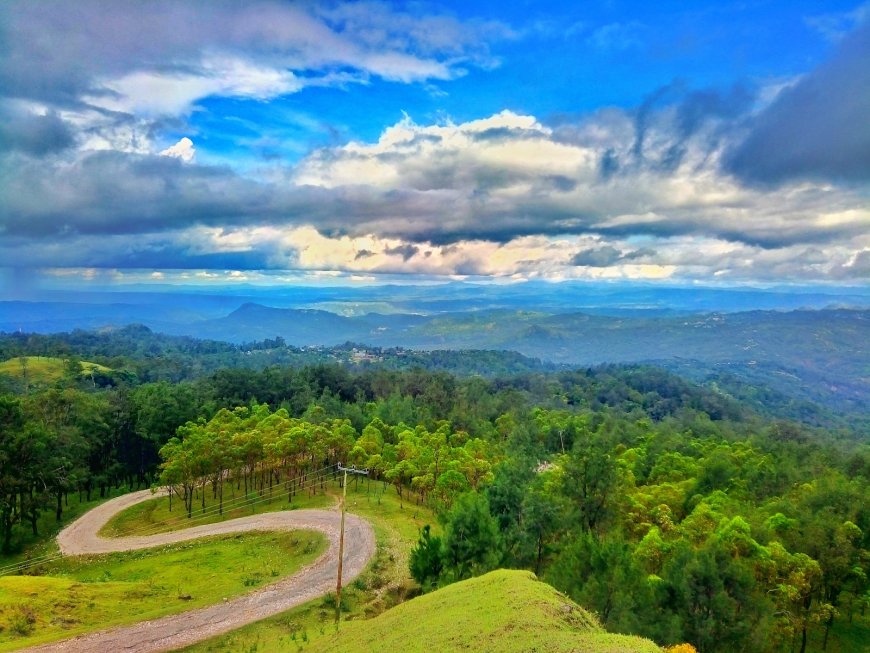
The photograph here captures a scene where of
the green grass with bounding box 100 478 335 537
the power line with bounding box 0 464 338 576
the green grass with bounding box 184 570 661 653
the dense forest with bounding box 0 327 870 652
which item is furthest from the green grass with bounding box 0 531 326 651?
the dense forest with bounding box 0 327 870 652

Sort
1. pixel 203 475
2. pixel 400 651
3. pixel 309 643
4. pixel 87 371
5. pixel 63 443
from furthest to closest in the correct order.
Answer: pixel 87 371 → pixel 63 443 → pixel 203 475 → pixel 309 643 → pixel 400 651

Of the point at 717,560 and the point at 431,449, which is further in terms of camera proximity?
the point at 431,449

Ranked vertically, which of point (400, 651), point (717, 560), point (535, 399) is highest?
point (400, 651)

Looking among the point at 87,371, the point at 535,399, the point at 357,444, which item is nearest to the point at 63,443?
the point at 357,444

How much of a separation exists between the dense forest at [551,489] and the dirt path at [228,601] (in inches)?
235

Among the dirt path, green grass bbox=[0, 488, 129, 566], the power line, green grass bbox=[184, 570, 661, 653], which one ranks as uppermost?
green grass bbox=[184, 570, 661, 653]

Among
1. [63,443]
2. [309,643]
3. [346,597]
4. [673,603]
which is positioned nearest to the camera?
[309,643]

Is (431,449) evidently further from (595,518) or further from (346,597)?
(346,597)

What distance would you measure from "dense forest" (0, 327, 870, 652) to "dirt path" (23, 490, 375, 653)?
5.96 meters

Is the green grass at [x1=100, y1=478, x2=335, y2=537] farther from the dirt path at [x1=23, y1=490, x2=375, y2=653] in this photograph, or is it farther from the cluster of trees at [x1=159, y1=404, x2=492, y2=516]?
the dirt path at [x1=23, y1=490, x2=375, y2=653]

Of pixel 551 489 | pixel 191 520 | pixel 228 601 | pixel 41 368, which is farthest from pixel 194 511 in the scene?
pixel 41 368

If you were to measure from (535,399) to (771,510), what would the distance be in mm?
120205

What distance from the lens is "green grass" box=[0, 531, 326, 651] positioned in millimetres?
28328

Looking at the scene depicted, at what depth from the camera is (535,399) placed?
170 meters
